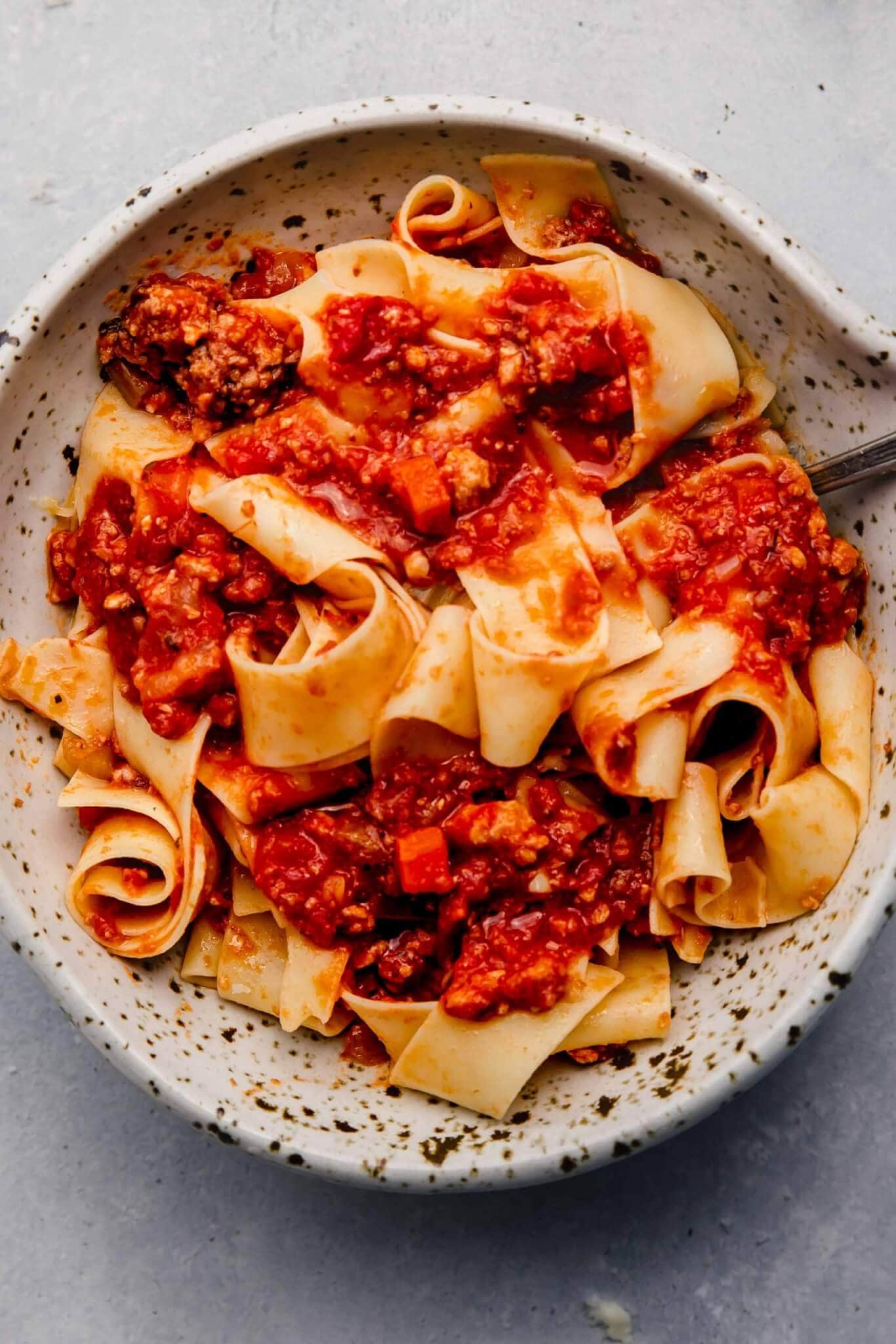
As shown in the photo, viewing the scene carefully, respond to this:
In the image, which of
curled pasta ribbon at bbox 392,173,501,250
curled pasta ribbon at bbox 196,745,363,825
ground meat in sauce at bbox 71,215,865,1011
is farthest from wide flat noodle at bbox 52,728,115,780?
curled pasta ribbon at bbox 392,173,501,250

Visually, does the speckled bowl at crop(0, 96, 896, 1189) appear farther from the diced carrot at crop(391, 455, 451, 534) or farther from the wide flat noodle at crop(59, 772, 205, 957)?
the diced carrot at crop(391, 455, 451, 534)

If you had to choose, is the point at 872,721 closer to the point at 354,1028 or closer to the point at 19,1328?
the point at 354,1028

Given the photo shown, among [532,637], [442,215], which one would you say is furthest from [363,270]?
[532,637]

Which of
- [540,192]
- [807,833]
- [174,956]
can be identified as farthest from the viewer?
[174,956]

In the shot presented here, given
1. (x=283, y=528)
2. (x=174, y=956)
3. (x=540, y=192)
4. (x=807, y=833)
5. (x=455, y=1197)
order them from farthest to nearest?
(x=455, y=1197), (x=174, y=956), (x=540, y=192), (x=283, y=528), (x=807, y=833)

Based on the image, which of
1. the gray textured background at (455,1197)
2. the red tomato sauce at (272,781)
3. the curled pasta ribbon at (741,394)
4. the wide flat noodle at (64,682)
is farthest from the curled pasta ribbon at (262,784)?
the curled pasta ribbon at (741,394)

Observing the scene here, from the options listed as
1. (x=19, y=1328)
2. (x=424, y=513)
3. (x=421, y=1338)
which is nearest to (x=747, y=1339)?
(x=421, y=1338)

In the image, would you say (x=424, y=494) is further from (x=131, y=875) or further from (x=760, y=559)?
(x=131, y=875)
